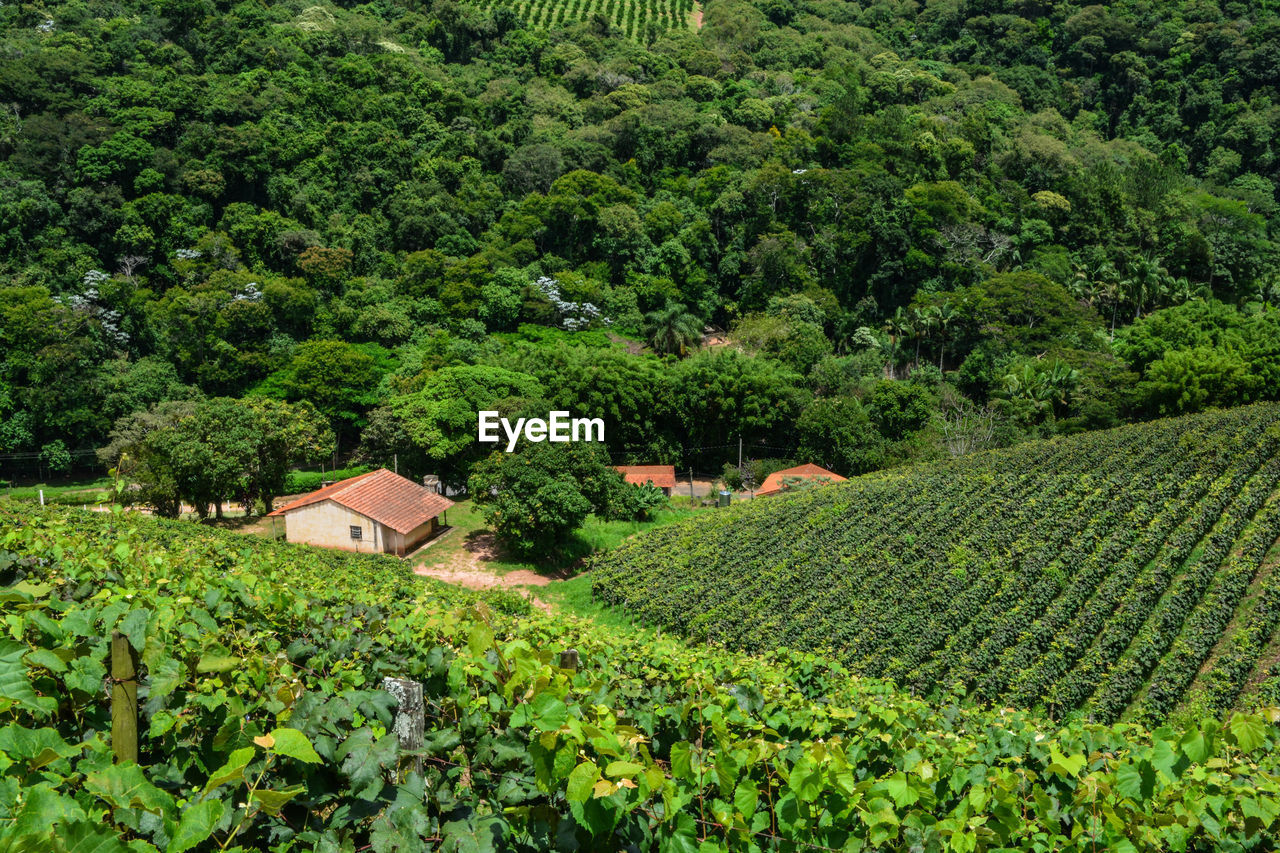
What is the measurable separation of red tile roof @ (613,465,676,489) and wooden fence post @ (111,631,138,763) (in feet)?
87.1

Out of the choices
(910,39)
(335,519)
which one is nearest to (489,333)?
(335,519)

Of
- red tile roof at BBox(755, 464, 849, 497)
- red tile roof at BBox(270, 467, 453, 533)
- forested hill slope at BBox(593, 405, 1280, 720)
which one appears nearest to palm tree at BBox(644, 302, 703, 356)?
red tile roof at BBox(755, 464, 849, 497)

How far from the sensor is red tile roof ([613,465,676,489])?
3000cm

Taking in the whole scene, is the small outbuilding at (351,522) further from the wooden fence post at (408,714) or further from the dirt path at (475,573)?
the wooden fence post at (408,714)

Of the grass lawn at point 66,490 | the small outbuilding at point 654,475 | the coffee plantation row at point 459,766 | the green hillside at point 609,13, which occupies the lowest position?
the grass lawn at point 66,490

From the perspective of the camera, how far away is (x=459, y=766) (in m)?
3.24

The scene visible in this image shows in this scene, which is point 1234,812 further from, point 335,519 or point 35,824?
point 335,519

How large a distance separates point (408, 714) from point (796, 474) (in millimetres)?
28057

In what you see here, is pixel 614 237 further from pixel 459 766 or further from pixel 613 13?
pixel 459 766

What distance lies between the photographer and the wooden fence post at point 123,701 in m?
2.81

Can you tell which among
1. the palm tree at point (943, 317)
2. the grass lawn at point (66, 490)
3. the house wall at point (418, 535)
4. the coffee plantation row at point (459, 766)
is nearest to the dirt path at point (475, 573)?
the house wall at point (418, 535)

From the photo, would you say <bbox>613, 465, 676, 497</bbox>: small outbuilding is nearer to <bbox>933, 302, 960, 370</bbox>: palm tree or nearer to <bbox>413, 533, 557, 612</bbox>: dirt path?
<bbox>413, 533, 557, 612</bbox>: dirt path

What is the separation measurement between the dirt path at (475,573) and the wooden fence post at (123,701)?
57.2 feet

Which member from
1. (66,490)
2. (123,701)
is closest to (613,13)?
(66,490)
